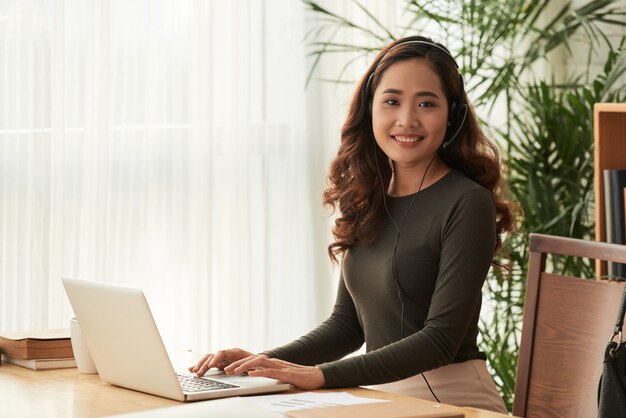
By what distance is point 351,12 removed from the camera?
3570 millimetres

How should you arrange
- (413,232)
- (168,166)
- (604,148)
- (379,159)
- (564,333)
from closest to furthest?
→ 1. (564,333)
2. (413,232)
3. (379,159)
4. (604,148)
5. (168,166)

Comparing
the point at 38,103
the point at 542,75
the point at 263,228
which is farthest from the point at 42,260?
the point at 542,75

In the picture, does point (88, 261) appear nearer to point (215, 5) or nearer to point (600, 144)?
point (215, 5)

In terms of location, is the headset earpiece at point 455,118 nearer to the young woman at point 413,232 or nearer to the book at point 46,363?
the young woman at point 413,232

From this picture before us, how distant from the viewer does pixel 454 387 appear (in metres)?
1.94

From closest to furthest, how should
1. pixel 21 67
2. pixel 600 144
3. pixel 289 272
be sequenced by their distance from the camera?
pixel 600 144 < pixel 21 67 < pixel 289 272

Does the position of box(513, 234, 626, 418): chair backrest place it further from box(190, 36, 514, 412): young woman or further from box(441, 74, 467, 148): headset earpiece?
box(441, 74, 467, 148): headset earpiece

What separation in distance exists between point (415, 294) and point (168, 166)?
137 cm

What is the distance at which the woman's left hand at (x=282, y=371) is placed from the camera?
169 centimetres

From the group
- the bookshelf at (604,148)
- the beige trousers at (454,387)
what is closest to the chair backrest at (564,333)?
the beige trousers at (454,387)

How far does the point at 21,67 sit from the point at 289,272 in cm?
116

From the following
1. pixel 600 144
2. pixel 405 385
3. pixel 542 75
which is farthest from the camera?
pixel 542 75

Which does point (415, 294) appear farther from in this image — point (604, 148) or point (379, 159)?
point (604, 148)

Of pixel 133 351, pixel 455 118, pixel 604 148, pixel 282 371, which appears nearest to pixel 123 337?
pixel 133 351
